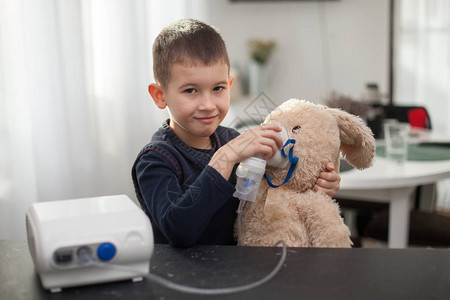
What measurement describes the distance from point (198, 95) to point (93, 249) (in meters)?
0.40

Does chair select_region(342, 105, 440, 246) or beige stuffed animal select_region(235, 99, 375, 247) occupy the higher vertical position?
beige stuffed animal select_region(235, 99, 375, 247)

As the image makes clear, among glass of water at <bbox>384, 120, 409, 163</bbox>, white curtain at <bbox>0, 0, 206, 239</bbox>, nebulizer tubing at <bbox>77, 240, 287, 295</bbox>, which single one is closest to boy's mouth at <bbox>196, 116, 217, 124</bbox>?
nebulizer tubing at <bbox>77, 240, 287, 295</bbox>

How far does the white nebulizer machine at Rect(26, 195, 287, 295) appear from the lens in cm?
65

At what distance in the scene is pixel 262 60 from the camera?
3.84 meters

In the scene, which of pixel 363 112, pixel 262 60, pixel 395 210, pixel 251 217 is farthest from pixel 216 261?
pixel 262 60

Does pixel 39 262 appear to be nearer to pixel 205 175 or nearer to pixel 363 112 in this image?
pixel 205 175

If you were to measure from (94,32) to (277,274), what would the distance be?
1.38 metres

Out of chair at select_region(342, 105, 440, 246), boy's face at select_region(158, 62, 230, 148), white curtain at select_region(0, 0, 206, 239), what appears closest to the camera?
boy's face at select_region(158, 62, 230, 148)

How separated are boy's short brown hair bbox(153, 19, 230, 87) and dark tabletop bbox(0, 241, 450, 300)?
36cm

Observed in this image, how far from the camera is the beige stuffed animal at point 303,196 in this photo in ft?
2.99

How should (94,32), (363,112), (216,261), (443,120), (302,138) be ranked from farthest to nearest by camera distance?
(443,120) → (363,112) → (94,32) → (302,138) → (216,261)

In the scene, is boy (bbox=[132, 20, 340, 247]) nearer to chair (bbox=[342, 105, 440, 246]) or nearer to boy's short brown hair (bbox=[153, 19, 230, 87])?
boy's short brown hair (bbox=[153, 19, 230, 87])

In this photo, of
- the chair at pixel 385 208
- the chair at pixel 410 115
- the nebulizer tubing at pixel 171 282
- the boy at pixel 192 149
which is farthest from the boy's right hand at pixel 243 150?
the chair at pixel 410 115

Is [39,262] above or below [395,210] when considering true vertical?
above
